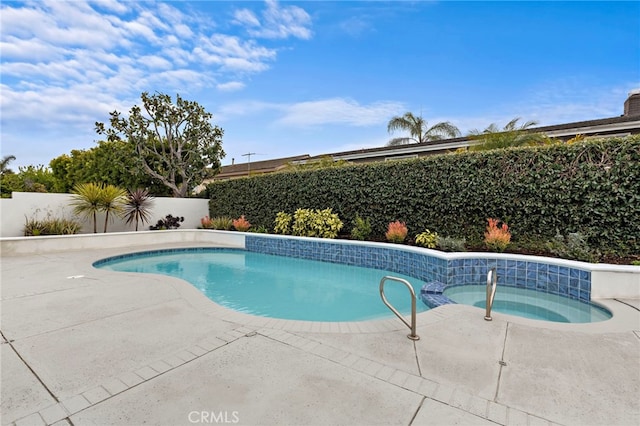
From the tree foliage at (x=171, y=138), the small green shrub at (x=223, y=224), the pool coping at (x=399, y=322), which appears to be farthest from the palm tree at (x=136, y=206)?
the pool coping at (x=399, y=322)

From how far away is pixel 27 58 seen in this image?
968 cm

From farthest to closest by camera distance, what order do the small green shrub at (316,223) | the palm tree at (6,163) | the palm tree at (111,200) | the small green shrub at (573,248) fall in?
the palm tree at (6,163) → the palm tree at (111,200) → the small green shrub at (316,223) → the small green shrub at (573,248)

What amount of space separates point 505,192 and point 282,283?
6.09 metres

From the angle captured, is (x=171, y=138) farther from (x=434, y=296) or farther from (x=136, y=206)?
(x=434, y=296)

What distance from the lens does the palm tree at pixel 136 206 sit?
13755 millimetres

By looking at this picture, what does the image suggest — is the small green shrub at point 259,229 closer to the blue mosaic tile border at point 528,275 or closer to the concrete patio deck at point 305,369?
the blue mosaic tile border at point 528,275

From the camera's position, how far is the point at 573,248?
6508mm

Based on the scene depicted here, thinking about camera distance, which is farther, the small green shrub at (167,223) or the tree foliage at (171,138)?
the tree foliage at (171,138)

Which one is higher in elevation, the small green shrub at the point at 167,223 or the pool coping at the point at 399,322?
the small green shrub at the point at 167,223

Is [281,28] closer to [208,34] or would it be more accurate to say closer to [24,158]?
[208,34]

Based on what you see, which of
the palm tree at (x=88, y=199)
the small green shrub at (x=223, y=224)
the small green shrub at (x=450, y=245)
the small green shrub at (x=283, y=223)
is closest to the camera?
the small green shrub at (x=450, y=245)

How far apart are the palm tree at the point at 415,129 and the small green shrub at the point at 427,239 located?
11.0 metres

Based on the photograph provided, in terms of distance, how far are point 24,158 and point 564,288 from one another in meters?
38.5

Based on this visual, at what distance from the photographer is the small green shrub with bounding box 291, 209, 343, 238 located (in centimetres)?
1113
